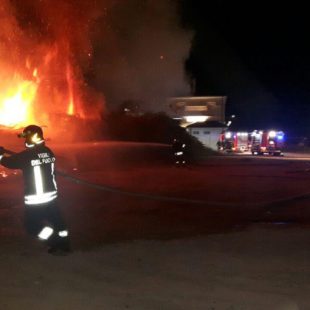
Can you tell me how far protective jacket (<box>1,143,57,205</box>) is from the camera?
7031mm

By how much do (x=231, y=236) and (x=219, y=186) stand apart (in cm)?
866

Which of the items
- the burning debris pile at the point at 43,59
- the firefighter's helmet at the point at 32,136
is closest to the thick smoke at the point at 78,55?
the burning debris pile at the point at 43,59

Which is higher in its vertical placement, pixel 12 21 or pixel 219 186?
pixel 12 21

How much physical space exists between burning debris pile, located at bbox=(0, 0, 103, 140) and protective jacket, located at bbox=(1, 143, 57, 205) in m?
29.9

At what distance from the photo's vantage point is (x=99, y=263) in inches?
274

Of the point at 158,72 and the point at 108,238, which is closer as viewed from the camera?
the point at 108,238

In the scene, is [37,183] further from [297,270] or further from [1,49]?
[1,49]

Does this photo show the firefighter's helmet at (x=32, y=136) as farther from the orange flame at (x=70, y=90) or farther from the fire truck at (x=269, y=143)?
the fire truck at (x=269, y=143)

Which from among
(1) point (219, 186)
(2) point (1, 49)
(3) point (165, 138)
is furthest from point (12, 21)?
(1) point (219, 186)

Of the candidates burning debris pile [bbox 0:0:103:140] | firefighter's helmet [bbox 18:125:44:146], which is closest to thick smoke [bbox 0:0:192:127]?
burning debris pile [bbox 0:0:103:140]

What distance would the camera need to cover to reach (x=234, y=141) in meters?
53.3

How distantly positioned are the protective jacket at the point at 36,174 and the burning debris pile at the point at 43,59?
98.0ft

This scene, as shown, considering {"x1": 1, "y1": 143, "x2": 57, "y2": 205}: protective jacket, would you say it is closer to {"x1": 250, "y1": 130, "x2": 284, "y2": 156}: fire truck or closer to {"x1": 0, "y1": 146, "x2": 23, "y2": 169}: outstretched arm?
{"x1": 0, "y1": 146, "x2": 23, "y2": 169}: outstretched arm

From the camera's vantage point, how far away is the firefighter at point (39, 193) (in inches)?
277
